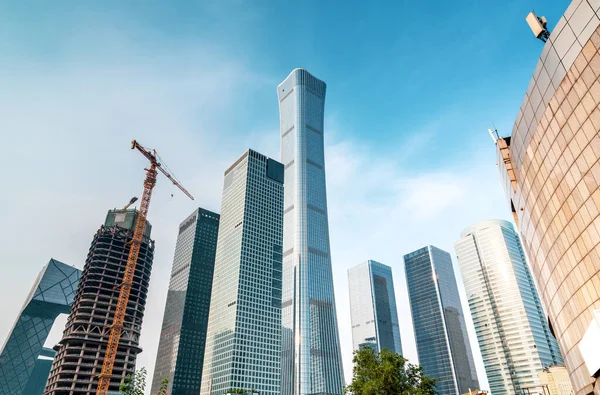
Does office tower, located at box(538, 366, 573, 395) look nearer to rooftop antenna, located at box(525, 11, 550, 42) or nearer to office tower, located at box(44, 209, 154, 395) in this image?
rooftop antenna, located at box(525, 11, 550, 42)

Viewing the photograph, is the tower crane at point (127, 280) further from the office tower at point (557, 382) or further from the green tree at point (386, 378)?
the office tower at point (557, 382)

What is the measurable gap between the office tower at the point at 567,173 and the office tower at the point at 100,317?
145965mm

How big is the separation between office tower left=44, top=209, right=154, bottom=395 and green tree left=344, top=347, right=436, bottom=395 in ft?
373

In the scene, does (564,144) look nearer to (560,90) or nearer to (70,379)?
Result: (560,90)

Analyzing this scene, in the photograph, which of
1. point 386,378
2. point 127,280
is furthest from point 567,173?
point 127,280

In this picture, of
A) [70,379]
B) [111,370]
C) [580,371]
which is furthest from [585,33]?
[70,379]

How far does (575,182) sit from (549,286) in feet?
54.3

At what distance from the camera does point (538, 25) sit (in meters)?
54.9

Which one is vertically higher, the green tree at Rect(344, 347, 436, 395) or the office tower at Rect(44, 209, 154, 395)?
the office tower at Rect(44, 209, 154, 395)

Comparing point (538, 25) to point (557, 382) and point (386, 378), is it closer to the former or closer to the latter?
point (386, 378)

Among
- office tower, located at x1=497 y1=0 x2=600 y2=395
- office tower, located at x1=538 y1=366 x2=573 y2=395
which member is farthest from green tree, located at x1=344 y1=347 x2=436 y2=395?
office tower, located at x1=538 y1=366 x2=573 y2=395

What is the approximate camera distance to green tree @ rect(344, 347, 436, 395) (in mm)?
62312

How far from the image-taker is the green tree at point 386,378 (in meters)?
62.3

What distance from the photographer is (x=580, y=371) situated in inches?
1791
